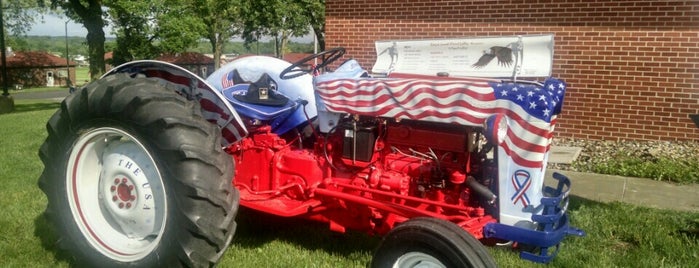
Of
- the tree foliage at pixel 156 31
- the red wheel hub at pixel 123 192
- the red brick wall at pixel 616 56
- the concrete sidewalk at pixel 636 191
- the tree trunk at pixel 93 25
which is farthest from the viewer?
the tree foliage at pixel 156 31

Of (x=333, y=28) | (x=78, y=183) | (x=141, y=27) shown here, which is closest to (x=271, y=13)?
(x=141, y=27)

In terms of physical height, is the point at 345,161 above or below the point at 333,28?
below

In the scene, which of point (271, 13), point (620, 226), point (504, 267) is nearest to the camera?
point (504, 267)

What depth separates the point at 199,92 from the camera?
3.67 metres

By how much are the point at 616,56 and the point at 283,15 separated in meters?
20.3

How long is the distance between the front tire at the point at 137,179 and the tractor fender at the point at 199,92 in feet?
0.64

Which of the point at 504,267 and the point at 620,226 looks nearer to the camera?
the point at 504,267

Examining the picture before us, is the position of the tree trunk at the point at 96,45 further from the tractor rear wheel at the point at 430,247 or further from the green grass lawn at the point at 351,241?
the tractor rear wheel at the point at 430,247

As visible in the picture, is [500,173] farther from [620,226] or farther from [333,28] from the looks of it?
[333,28]

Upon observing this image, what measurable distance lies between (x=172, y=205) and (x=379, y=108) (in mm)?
1228

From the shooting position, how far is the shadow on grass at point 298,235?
13.1 ft

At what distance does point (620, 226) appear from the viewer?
431 cm

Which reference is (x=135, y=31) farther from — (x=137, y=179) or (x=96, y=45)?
(x=137, y=179)

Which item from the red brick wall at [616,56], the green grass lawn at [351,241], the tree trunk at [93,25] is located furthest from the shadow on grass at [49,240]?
the tree trunk at [93,25]
